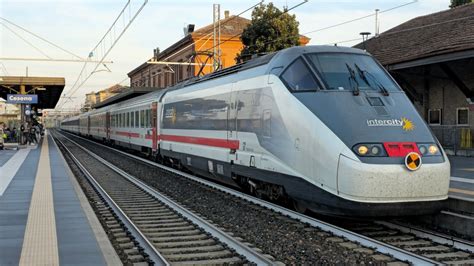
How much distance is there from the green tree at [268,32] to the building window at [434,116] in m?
10.4

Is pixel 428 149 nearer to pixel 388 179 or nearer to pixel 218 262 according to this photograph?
pixel 388 179

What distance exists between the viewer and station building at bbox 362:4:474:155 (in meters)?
17.3

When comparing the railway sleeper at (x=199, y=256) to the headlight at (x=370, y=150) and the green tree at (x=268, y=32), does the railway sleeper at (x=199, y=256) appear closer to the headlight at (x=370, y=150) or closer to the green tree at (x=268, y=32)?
the headlight at (x=370, y=150)

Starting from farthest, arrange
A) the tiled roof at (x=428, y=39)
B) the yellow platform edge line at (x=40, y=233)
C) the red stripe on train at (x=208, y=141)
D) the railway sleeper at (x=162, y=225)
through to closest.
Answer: the tiled roof at (x=428, y=39), the red stripe on train at (x=208, y=141), the railway sleeper at (x=162, y=225), the yellow platform edge line at (x=40, y=233)

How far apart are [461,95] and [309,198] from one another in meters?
14.3

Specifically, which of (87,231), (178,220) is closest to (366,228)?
(178,220)

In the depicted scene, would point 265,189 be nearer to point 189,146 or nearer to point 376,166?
point 376,166

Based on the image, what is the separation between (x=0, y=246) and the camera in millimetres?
6133

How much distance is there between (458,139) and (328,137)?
13.3 meters

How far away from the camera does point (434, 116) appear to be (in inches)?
848

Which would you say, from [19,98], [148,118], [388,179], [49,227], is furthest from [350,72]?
[19,98]

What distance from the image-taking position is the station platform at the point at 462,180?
873 centimetres

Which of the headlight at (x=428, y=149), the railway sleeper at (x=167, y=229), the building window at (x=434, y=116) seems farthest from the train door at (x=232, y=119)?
the building window at (x=434, y=116)

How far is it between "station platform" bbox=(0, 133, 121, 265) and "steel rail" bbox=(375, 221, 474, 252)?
13.9 ft
